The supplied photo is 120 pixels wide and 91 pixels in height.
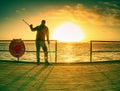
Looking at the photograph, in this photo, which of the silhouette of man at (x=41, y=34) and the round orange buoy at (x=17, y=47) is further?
the silhouette of man at (x=41, y=34)

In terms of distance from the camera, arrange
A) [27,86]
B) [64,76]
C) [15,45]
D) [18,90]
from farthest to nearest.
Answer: [15,45] < [64,76] < [27,86] < [18,90]

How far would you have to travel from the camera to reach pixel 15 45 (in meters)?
14.4

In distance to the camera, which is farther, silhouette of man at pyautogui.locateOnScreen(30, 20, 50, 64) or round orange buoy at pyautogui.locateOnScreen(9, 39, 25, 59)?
silhouette of man at pyautogui.locateOnScreen(30, 20, 50, 64)

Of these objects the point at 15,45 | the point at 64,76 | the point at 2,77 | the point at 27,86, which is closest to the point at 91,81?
the point at 64,76

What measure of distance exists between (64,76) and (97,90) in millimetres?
2594

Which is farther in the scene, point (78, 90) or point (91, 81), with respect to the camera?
point (91, 81)

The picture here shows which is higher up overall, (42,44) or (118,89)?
(42,44)

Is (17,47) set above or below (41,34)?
below

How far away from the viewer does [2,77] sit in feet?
33.8

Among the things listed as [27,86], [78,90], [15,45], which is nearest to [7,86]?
[27,86]

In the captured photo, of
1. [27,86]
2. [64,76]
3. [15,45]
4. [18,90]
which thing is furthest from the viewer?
[15,45]

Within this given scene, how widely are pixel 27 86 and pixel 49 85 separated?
640 mm

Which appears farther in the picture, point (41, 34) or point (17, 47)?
point (41, 34)

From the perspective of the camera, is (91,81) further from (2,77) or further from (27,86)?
(2,77)
